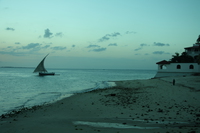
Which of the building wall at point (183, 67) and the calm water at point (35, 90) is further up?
the building wall at point (183, 67)

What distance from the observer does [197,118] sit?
8312 mm

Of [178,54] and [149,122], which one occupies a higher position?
[178,54]

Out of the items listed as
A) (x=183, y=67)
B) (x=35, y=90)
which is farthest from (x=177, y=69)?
(x=35, y=90)

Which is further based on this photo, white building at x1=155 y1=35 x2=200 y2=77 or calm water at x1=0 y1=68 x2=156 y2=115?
white building at x1=155 y1=35 x2=200 y2=77

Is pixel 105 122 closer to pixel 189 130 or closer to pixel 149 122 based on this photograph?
pixel 149 122

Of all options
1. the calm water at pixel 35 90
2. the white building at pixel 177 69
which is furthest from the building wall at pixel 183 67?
the calm water at pixel 35 90

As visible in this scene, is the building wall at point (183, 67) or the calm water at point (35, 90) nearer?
the calm water at point (35, 90)

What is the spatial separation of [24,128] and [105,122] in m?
3.83

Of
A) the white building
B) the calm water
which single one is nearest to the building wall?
the white building

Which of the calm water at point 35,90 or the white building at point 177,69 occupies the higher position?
the white building at point 177,69

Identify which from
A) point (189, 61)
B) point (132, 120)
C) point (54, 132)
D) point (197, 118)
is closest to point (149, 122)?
point (132, 120)

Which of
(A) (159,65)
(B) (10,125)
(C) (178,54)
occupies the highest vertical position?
(C) (178,54)

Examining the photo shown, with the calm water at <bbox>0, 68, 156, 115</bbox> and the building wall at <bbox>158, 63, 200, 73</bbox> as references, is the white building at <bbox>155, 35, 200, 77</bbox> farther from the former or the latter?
the calm water at <bbox>0, 68, 156, 115</bbox>

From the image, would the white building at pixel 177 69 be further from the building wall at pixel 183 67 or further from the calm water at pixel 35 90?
the calm water at pixel 35 90
